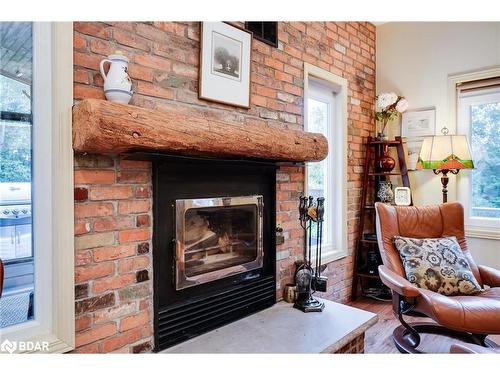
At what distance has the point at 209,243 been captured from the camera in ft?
6.05

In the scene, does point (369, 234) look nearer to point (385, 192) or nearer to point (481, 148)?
point (385, 192)

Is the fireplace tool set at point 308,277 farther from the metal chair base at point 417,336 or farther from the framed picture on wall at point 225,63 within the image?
the framed picture on wall at point 225,63

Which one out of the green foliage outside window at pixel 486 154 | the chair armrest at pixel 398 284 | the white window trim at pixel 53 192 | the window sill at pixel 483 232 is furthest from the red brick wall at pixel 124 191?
the window sill at pixel 483 232

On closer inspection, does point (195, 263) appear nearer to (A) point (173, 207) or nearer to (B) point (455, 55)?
(A) point (173, 207)

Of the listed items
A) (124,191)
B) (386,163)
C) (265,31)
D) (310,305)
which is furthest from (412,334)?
(265,31)

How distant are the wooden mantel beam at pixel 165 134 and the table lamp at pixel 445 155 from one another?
1.56 meters

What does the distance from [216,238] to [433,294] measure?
135 centimetres

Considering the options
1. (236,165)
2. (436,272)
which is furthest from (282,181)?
(436,272)

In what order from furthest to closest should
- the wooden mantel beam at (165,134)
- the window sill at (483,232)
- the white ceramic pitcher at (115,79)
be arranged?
the window sill at (483,232) < the white ceramic pitcher at (115,79) < the wooden mantel beam at (165,134)

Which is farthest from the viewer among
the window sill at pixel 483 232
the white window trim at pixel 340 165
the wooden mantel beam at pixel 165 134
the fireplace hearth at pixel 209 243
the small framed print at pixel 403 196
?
the small framed print at pixel 403 196

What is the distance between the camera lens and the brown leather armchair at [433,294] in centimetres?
173

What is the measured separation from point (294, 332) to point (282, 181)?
101 centimetres

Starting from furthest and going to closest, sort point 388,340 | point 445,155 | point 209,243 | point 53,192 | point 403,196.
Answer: point 403,196 → point 445,155 → point 388,340 → point 209,243 → point 53,192
